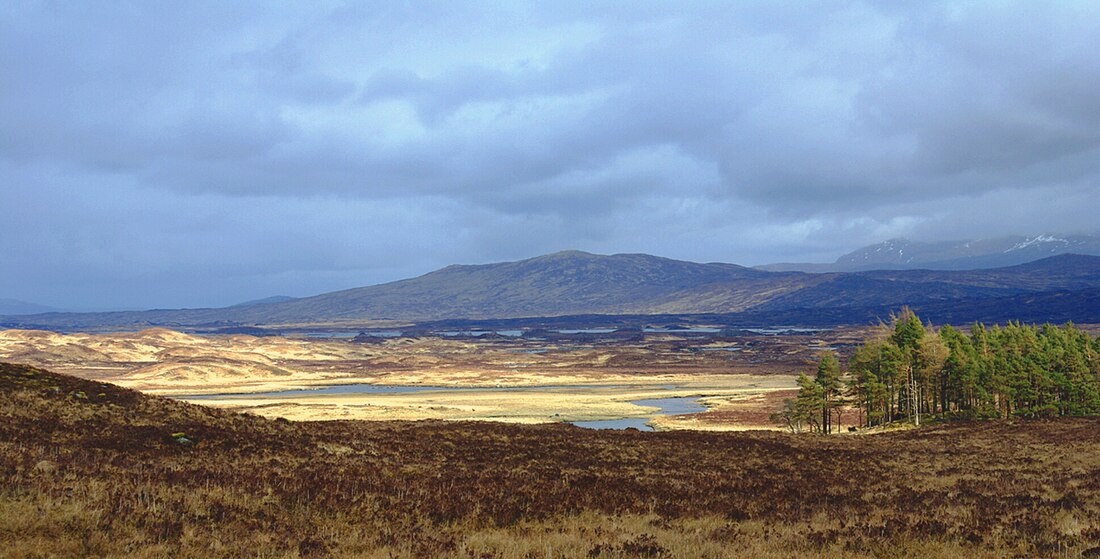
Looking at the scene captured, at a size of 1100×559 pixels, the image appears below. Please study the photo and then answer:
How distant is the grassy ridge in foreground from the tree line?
3063cm

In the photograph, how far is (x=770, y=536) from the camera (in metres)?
15.0

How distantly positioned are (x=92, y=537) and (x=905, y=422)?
67811 mm

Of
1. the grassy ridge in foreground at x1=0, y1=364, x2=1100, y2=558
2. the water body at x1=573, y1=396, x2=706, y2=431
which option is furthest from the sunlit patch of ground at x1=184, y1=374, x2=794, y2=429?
the grassy ridge in foreground at x1=0, y1=364, x2=1100, y2=558

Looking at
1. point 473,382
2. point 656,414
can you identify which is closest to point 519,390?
point 473,382

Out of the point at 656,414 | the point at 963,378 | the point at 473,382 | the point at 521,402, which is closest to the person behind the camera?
the point at 963,378

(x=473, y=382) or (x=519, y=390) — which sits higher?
(x=519, y=390)

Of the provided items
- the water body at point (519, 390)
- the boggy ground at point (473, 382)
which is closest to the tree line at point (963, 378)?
the boggy ground at point (473, 382)

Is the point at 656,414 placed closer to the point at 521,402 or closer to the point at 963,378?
the point at 521,402

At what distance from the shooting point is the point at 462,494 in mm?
19078

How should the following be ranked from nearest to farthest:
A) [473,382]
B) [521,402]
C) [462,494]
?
[462,494] → [521,402] → [473,382]

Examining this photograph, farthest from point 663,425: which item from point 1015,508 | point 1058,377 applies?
point 1015,508

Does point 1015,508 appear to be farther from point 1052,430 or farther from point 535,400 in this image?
point 535,400

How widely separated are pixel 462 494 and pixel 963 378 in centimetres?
6010

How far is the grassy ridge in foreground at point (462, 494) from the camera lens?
12992 mm
